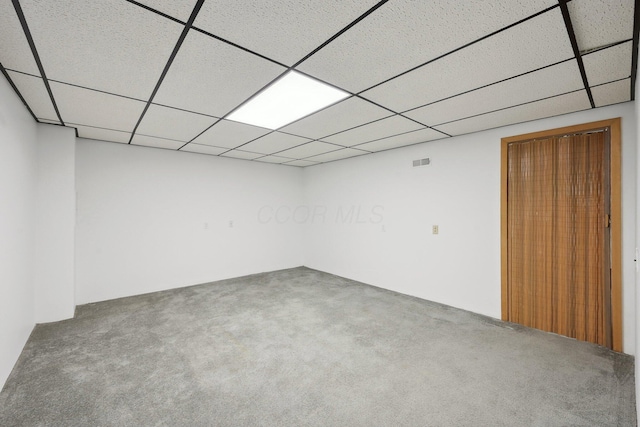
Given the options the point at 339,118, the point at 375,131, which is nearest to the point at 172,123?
the point at 339,118

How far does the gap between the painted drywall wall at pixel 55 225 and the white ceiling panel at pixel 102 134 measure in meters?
0.16

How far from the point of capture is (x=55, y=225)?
3479mm

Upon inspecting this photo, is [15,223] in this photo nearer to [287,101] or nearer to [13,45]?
[13,45]

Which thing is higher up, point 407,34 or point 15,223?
point 407,34

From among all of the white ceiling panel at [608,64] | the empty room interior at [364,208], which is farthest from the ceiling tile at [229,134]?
the white ceiling panel at [608,64]

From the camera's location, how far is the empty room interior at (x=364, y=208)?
1621 millimetres

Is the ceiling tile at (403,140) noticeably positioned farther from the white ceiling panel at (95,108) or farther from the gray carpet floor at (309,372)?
the white ceiling panel at (95,108)

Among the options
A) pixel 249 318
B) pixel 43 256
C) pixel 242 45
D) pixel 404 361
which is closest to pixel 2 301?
pixel 43 256

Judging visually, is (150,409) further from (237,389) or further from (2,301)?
(2,301)

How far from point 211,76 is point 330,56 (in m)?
0.92

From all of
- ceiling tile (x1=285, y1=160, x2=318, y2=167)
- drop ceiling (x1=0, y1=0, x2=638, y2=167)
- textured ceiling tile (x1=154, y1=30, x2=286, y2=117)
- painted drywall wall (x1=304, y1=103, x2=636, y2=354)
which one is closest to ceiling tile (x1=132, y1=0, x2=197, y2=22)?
drop ceiling (x1=0, y1=0, x2=638, y2=167)

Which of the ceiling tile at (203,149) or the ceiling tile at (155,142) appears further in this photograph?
the ceiling tile at (203,149)

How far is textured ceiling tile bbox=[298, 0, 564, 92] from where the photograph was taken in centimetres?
137

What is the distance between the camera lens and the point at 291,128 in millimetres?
3396
